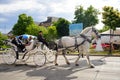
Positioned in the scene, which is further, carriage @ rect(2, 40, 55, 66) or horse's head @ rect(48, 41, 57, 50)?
horse's head @ rect(48, 41, 57, 50)

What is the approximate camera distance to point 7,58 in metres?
15.7

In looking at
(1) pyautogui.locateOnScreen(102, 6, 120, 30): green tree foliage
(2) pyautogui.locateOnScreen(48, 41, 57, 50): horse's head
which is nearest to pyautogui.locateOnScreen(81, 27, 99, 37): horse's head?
(2) pyautogui.locateOnScreen(48, 41, 57, 50): horse's head

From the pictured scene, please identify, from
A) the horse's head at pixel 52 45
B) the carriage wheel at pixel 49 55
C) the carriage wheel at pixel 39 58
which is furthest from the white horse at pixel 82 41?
the carriage wheel at pixel 39 58

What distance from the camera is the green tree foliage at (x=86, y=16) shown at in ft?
257

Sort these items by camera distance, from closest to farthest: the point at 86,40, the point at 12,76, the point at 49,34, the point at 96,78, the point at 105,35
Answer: the point at 96,78 < the point at 12,76 < the point at 86,40 < the point at 105,35 < the point at 49,34

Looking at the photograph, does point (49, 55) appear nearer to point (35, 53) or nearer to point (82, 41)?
point (35, 53)

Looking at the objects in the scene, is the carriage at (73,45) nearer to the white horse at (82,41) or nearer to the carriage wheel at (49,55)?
the white horse at (82,41)

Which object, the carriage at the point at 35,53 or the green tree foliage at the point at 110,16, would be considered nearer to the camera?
the carriage at the point at 35,53

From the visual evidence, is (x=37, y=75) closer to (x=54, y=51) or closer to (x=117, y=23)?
(x=54, y=51)

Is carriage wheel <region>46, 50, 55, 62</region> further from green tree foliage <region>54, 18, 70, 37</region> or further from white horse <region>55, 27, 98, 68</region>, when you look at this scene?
green tree foliage <region>54, 18, 70, 37</region>

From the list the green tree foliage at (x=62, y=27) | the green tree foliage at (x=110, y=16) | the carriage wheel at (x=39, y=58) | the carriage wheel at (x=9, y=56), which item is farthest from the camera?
the green tree foliage at (x=62, y=27)

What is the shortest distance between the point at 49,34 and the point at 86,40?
2511 inches

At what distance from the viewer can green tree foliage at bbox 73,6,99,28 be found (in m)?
78.2

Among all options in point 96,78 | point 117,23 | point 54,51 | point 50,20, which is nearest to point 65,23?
point 50,20
